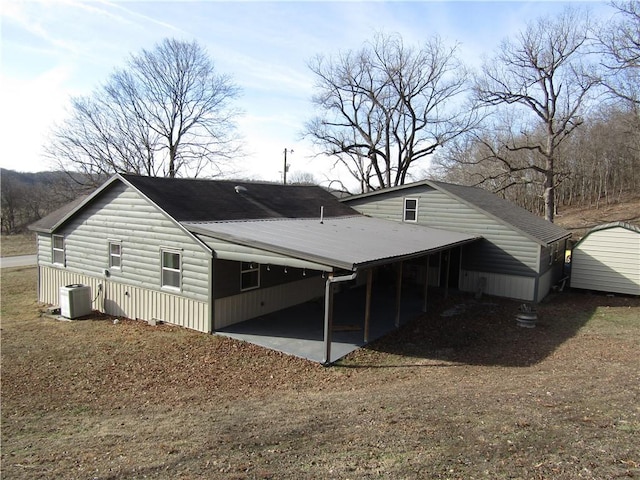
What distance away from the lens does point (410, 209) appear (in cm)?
1962

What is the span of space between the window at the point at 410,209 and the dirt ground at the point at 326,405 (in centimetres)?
711

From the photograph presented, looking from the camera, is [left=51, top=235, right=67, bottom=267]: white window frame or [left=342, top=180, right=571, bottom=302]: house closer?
[left=51, top=235, right=67, bottom=267]: white window frame

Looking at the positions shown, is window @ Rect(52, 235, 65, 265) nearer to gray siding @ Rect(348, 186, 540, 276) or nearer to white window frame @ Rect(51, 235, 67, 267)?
white window frame @ Rect(51, 235, 67, 267)

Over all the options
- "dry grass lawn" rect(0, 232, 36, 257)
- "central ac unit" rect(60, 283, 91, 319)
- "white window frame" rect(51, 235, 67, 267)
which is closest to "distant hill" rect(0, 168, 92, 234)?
"dry grass lawn" rect(0, 232, 36, 257)

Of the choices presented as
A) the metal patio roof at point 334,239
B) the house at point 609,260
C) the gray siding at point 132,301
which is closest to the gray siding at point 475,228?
the metal patio roof at point 334,239

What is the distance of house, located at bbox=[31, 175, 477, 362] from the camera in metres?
11.0

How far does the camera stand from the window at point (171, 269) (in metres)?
12.5

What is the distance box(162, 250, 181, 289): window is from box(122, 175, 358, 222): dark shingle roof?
1.13m

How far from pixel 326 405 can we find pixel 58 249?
43.6 ft

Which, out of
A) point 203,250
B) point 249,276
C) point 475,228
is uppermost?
point 475,228

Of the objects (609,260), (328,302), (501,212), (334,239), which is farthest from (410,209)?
(328,302)

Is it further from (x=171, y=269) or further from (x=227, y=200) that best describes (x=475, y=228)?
(x=171, y=269)

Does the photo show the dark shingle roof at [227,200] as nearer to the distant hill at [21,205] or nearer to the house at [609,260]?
the house at [609,260]

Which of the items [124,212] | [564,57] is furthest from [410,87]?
[124,212]
